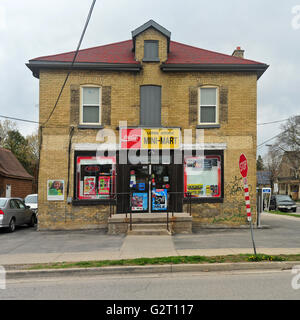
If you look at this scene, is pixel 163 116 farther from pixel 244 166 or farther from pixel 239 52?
pixel 244 166

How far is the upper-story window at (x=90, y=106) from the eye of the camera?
1518cm

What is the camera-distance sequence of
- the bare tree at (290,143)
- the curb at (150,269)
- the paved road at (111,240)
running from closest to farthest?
the curb at (150,269), the paved road at (111,240), the bare tree at (290,143)

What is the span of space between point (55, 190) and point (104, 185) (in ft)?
6.62

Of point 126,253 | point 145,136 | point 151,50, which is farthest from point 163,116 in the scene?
point 126,253

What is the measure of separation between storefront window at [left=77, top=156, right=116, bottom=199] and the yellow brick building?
0.14 feet

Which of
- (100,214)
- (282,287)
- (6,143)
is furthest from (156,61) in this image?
(6,143)

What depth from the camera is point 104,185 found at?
596 inches

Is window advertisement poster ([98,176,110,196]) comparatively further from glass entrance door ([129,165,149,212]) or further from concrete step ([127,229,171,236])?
concrete step ([127,229,171,236])

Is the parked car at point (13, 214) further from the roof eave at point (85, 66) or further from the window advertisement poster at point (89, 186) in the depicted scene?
the roof eave at point (85, 66)

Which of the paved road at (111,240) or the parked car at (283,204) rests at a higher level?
the paved road at (111,240)

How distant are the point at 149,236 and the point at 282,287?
639 cm

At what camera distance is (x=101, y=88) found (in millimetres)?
15180

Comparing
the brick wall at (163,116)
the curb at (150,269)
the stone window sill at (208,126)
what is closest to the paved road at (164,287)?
the curb at (150,269)
